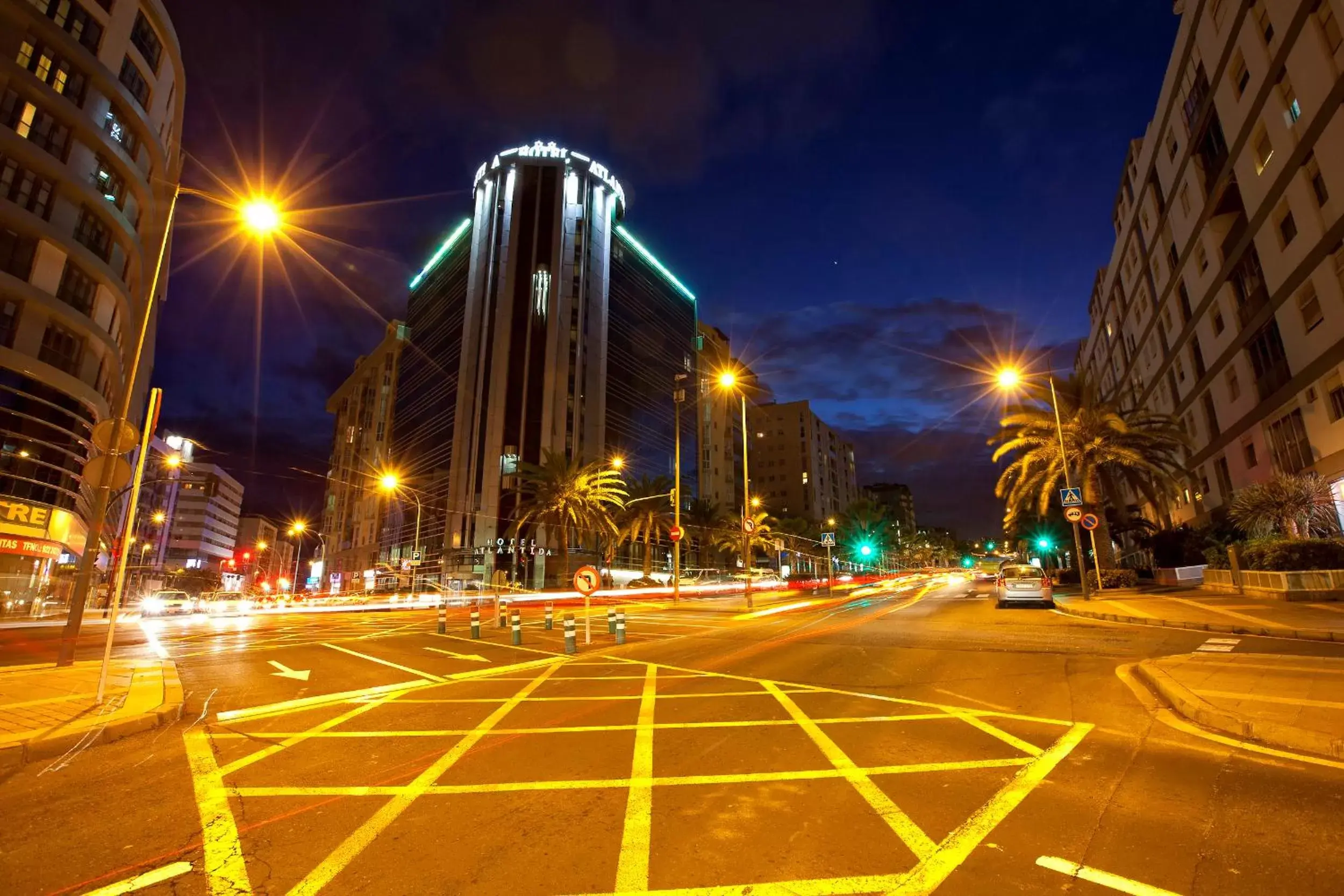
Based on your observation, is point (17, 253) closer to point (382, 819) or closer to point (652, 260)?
point (382, 819)

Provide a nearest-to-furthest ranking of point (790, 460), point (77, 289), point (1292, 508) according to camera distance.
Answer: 1. point (1292, 508)
2. point (77, 289)
3. point (790, 460)

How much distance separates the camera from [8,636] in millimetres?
18484

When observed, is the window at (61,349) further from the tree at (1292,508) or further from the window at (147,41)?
the tree at (1292,508)

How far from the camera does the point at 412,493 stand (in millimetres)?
80750

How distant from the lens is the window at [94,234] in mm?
30572

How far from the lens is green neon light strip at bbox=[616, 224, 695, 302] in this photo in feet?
283

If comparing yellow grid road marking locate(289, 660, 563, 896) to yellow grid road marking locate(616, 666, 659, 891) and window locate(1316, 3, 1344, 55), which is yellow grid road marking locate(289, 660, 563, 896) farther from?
window locate(1316, 3, 1344, 55)

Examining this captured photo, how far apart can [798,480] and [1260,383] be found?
105814 millimetres

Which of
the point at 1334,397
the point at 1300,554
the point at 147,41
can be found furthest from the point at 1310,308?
the point at 147,41

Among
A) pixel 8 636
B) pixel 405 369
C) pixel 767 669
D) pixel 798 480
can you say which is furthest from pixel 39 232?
pixel 798 480

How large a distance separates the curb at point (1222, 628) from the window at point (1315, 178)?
785 inches

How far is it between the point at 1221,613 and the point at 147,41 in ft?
182

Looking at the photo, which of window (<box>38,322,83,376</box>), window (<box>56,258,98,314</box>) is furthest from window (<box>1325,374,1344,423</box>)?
window (<box>56,258,98,314</box>)

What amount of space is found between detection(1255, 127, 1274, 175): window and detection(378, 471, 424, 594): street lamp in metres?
51.0
